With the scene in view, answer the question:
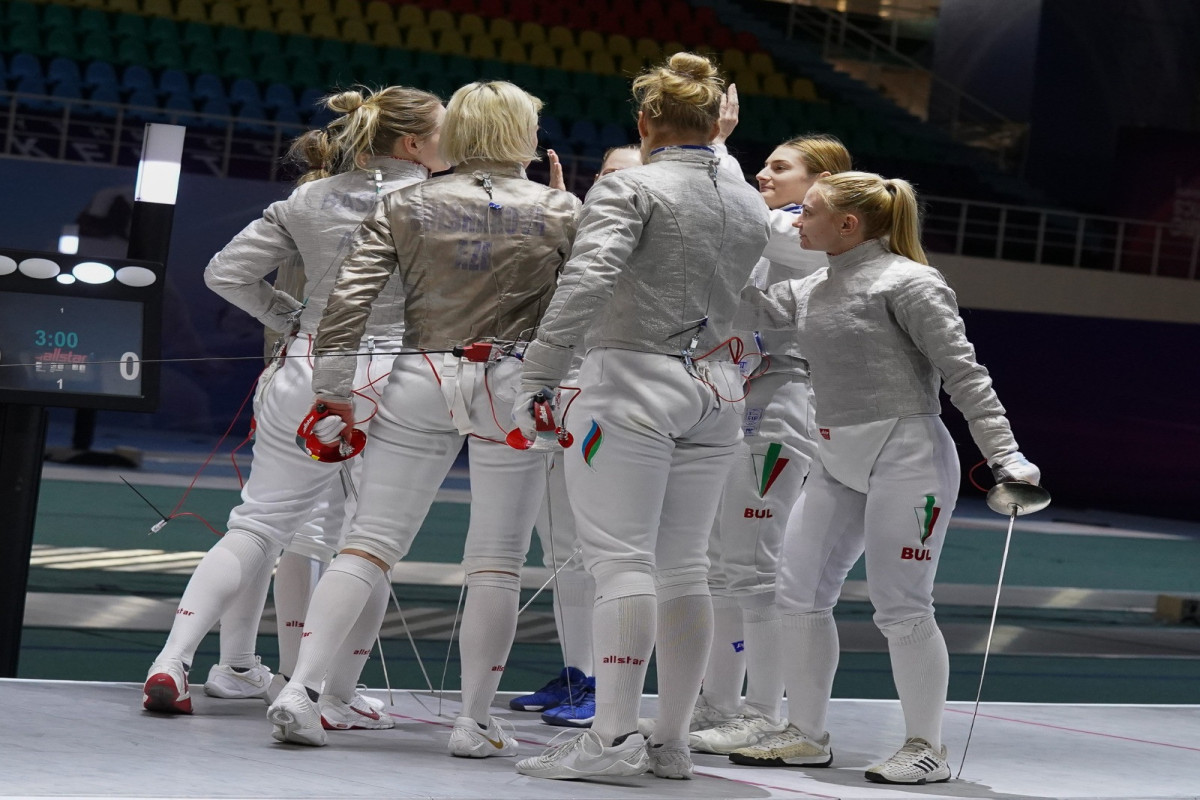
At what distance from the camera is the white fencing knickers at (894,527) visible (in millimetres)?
2695

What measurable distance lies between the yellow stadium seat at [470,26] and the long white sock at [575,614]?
10142 mm

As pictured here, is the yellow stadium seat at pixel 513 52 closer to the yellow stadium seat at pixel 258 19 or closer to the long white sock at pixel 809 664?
the yellow stadium seat at pixel 258 19

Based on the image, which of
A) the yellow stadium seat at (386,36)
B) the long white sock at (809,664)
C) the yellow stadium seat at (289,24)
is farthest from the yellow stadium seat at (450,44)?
the long white sock at (809,664)

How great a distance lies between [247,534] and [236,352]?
25.6 feet

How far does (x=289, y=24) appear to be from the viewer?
40.0 ft

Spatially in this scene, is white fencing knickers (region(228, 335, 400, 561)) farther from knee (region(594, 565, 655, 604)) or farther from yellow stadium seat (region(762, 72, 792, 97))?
yellow stadium seat (region(762, 72, 792, 97))

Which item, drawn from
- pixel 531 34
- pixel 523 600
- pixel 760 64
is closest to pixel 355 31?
pixel 531 34

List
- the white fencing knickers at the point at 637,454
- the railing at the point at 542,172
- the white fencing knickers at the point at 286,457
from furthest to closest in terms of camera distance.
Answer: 1. the railing at the point at 542,172
2. the white fencing knickers at the point at 286,457
3. the white fencing knickers at the point at 637,454

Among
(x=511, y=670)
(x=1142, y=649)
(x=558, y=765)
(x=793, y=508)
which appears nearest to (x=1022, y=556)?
(x=1142, y=649)

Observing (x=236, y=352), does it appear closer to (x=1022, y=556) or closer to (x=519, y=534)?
(x=1022, y=556)

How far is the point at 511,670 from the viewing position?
4.37 meters

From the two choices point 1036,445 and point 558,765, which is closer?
point 558,765

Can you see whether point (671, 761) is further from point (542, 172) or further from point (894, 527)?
point (542, 172)

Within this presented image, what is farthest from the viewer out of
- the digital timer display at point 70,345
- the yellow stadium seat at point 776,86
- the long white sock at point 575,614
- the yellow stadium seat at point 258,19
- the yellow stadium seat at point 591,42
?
the yellow stadium seat at point 776,86
